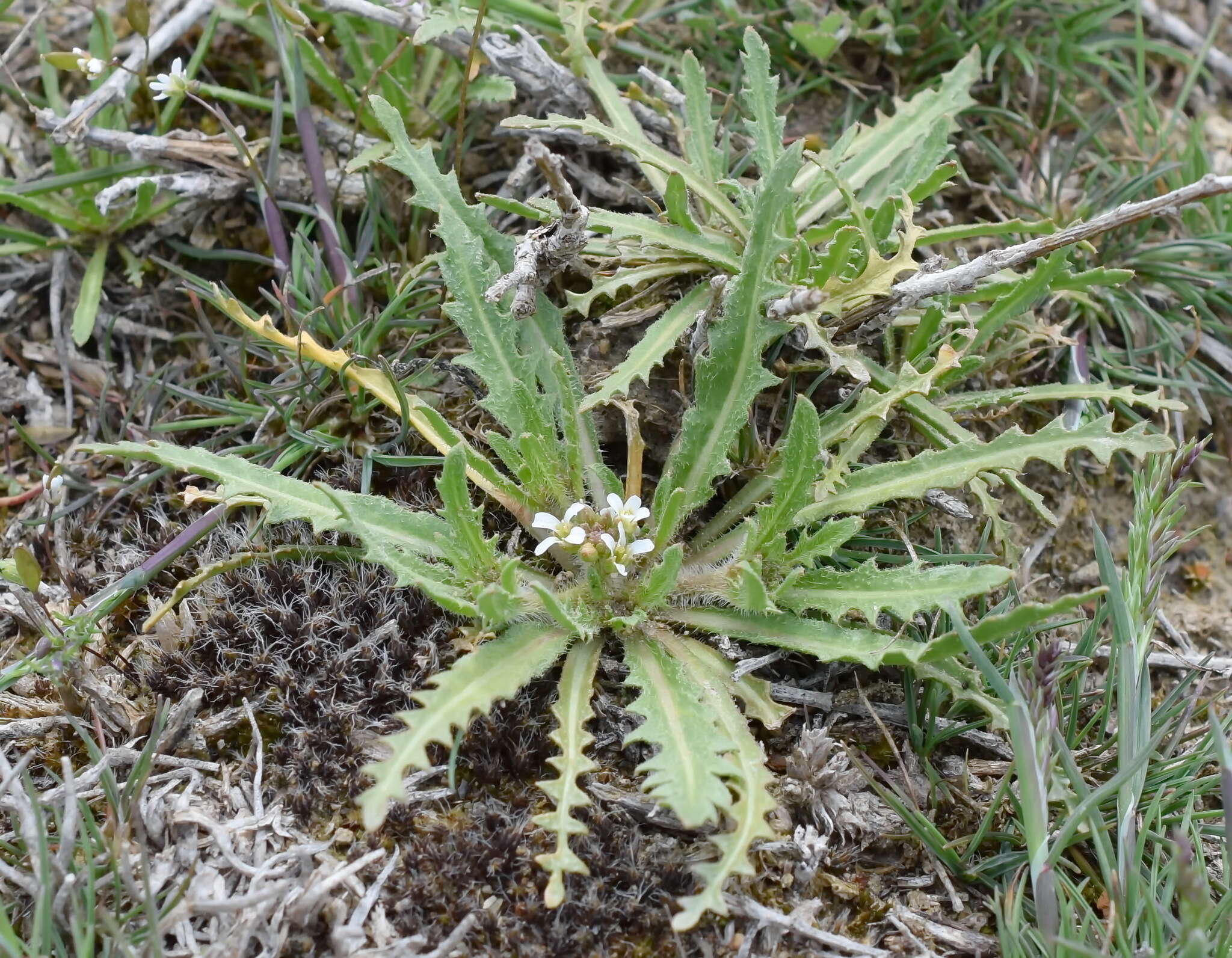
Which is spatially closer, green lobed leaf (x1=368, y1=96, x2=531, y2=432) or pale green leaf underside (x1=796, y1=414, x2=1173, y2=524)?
pale green leaf underside (x1=796, y1=414, x2=1173, y2=524)

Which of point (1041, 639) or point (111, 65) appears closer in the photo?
point (1041, 639)

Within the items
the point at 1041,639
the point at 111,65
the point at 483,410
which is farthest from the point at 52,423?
the point at 1041,639

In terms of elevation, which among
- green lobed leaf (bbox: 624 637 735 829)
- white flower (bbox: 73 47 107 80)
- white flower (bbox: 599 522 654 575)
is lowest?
green lobed leaf (bbox: 624 637 735 829)

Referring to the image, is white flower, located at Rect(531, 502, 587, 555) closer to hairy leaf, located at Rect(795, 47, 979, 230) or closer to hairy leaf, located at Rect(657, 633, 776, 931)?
hairy leaf, located at Rect(657, 633, 776, 931)

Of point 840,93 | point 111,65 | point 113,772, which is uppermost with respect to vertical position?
point 111,65

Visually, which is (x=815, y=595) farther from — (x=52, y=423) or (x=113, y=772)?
(x=52, y=423)

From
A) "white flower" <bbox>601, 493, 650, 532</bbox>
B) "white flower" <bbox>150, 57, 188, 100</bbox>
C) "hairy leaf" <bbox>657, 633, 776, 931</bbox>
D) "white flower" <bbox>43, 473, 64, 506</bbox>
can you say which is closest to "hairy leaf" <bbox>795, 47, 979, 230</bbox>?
"white flower" <bbox>601, 493, 650, 532</bbox>
